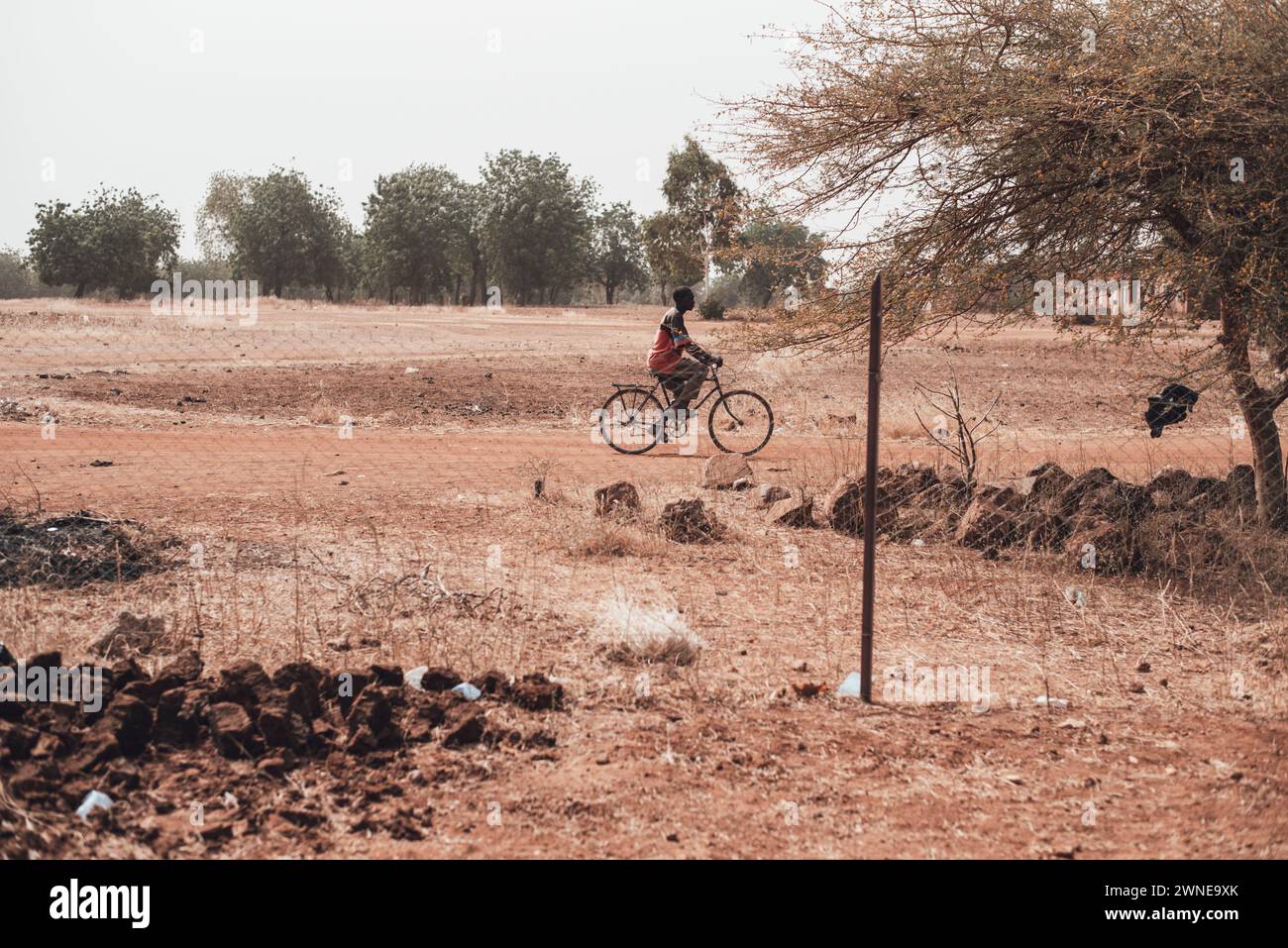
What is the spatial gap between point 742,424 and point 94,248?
68.3 metres

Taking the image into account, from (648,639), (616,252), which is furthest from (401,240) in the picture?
(648,639)

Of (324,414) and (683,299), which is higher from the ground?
(683,299)

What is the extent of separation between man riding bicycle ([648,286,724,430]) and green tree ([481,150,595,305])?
62.8 metres

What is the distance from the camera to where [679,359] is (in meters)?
12.9

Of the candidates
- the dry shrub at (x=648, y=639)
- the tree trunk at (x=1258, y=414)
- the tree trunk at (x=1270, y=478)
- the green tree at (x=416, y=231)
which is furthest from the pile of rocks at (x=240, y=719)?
the green tree at (x=416, y=231)

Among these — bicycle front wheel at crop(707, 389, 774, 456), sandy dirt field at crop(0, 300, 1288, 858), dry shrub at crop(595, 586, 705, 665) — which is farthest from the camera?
bicycle front wheel at crop(707, 389, 774, 456)

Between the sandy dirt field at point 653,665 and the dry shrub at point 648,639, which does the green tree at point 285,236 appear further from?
the dry shrub at point 648,639

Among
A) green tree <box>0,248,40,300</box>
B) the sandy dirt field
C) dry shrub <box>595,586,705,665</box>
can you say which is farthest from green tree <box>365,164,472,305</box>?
dry shrub <box>595,586,705,665</box>

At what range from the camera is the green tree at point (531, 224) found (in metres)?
75.2

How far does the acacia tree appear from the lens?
317 inches

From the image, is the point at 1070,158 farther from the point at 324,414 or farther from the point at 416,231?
the point at 416,231

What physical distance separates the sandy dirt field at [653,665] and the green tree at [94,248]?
207 ft

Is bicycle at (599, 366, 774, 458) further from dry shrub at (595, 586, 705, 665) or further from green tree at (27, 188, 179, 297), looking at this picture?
green tree at (27, 188, 179, 297)
